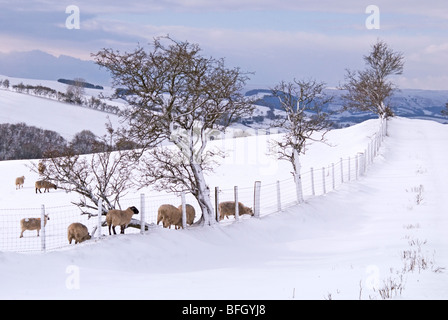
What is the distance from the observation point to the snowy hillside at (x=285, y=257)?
9.16 m

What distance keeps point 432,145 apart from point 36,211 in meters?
36.1

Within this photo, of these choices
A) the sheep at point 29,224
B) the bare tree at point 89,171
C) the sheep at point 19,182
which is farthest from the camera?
the sheep at point 19,182

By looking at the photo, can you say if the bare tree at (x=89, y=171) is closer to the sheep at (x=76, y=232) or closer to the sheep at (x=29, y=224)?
the sheep at (x=76, y=232)

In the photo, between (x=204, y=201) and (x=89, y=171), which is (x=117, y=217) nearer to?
(x=204, y=201)

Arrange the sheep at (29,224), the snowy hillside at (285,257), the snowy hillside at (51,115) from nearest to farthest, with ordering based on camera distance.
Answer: the snowy hillside at (285,257) → the sheep at (29,224) → the snowy hillside at (51,115)

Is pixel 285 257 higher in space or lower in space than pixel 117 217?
lower

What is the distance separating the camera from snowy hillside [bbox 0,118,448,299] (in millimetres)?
9156

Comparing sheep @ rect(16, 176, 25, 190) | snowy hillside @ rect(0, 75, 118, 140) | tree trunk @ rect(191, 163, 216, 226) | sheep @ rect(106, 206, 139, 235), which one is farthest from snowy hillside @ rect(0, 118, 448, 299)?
snowy hillside @ rect(0, 75, 118, 140)

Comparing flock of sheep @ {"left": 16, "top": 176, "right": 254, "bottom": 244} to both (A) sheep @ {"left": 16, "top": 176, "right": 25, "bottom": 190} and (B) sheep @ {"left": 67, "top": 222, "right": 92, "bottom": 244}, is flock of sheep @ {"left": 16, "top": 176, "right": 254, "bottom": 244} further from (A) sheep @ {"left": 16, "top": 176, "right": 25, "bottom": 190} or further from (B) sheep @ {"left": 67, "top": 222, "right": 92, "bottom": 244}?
(A) sheep @ {"left": 16, "top": 176, "right": 25, "bottom": 190}

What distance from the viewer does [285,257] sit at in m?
14.9

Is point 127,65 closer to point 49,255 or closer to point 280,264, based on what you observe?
point 49,255

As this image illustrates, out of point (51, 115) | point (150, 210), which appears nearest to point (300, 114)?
point (150, 210)

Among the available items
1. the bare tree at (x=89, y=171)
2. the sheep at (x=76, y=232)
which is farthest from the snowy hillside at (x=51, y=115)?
the sheep at (x=76, y=232)

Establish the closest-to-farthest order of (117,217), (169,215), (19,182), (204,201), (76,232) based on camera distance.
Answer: (117,217), (76,232), (169,215), (204,201), (19,182)
